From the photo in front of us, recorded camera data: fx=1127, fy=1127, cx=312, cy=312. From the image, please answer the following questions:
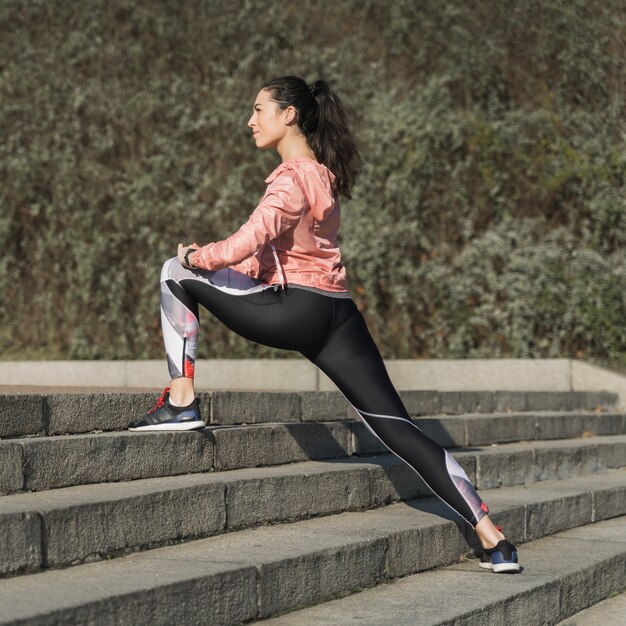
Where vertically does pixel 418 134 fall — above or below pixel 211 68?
below

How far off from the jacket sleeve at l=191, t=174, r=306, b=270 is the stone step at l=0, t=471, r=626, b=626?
1047 millimetres

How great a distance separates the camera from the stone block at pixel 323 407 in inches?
242

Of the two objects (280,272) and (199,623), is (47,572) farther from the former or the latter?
(280,272)

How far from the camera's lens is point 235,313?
14.4ft

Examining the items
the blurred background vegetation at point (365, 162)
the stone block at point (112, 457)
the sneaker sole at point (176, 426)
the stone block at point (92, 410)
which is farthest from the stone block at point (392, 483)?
the blurred background vegetation at point (365, 162)

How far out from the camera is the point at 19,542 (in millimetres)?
3369

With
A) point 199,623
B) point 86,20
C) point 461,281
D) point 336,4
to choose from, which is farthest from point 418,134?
point 199,623

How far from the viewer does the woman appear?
4.34 m

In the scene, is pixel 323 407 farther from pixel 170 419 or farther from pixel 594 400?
Result: pixel 594 400

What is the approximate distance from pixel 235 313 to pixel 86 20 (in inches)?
394

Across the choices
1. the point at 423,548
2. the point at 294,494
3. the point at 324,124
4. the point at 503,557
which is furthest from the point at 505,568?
the point at 324,124

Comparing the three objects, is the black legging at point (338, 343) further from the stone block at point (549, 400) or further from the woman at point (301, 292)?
the stone block at point (549, 400)

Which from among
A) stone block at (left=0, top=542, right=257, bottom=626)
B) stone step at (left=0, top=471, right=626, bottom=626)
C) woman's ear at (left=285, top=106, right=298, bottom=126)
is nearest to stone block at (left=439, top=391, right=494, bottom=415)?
stone step at (left=0, top=471, right=626, bottom=626)

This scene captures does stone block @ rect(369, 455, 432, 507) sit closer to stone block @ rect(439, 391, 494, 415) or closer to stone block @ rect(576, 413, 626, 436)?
stone block @ rect(439, 391, 494, 415)
